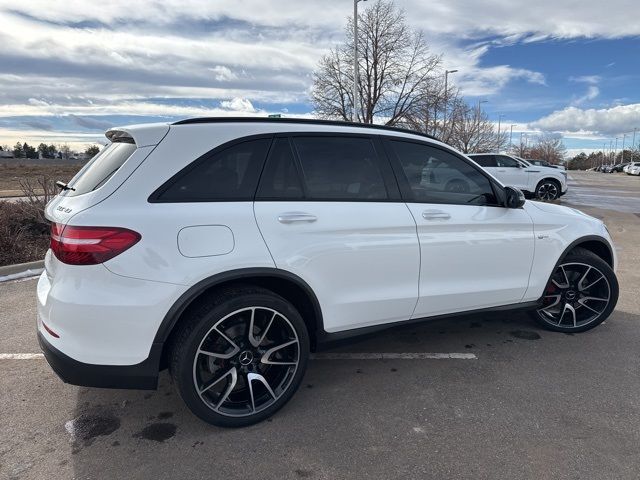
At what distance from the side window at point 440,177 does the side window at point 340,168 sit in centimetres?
25

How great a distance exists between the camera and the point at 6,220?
7.51m

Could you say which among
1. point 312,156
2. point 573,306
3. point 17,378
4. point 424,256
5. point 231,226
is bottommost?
point 17,378

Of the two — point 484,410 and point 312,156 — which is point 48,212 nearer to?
point 312,156

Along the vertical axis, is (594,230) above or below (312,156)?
below

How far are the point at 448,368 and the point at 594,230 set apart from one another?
6.28 feet

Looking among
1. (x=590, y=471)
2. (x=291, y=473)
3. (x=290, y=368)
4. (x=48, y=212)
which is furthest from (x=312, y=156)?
(x=590, y=471)

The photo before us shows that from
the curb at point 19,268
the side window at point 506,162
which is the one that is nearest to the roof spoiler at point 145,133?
the curb at point 19,268

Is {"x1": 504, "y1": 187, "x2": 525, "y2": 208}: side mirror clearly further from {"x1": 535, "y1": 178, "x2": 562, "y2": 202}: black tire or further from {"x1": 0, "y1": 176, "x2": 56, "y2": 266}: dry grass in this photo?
{"x1": 535, "y1": 178, "x2": 562, "y2": 202}: black tire

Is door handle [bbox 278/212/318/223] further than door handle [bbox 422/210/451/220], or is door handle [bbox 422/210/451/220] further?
door handle [bbox 422/210/451/220]

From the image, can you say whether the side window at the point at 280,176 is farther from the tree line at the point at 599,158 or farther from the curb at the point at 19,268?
the tree line at the point at 599,158

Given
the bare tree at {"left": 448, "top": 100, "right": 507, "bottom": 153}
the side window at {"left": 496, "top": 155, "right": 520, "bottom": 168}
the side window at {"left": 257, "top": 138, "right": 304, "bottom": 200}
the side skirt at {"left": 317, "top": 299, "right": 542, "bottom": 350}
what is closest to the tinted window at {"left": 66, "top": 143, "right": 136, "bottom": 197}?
the side window at {"left": 257, "top": 138, "right": 304, "bottom": 200}

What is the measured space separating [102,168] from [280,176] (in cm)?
106

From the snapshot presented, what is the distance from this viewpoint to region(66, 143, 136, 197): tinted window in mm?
2738

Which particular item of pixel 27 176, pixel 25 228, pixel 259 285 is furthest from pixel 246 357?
pixel 27 176
